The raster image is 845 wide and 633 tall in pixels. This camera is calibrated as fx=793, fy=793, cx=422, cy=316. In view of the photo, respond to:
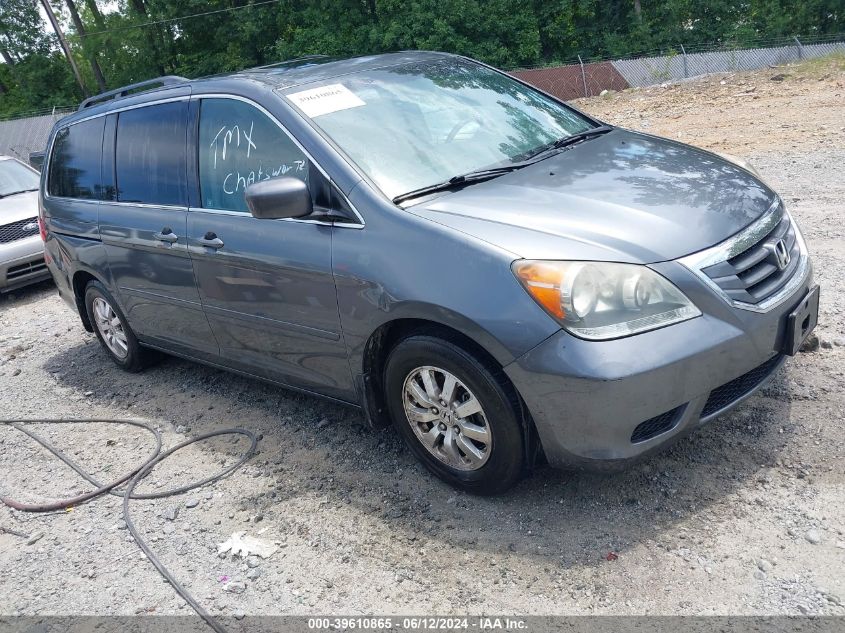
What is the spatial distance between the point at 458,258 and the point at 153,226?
90.7 inches

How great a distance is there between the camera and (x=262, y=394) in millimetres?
5098

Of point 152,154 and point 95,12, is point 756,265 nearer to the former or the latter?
point 152,154

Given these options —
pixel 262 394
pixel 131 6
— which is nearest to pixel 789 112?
pixel 262 394

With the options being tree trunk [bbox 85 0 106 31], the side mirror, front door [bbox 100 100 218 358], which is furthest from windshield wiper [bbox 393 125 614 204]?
tree trunk [bbox 85 0 106 31]

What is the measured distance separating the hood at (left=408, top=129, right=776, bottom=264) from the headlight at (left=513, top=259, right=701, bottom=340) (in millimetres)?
59

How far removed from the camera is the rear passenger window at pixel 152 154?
4.55 meters

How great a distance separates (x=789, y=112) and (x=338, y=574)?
11937 mm

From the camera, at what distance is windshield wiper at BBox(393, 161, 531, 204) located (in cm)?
355

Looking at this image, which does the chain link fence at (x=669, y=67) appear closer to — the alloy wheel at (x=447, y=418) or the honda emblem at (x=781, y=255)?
the honda emblem at (x=781, y=255)

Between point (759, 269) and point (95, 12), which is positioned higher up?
point (95, 12)

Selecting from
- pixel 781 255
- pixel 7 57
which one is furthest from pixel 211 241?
pixel 7 57

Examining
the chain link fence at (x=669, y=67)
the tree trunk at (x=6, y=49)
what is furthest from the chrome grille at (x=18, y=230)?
the tree trunk at (x=6, y=49)

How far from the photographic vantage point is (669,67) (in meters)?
21.2

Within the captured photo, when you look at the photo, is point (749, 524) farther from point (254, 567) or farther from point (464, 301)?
point (254, 567)
